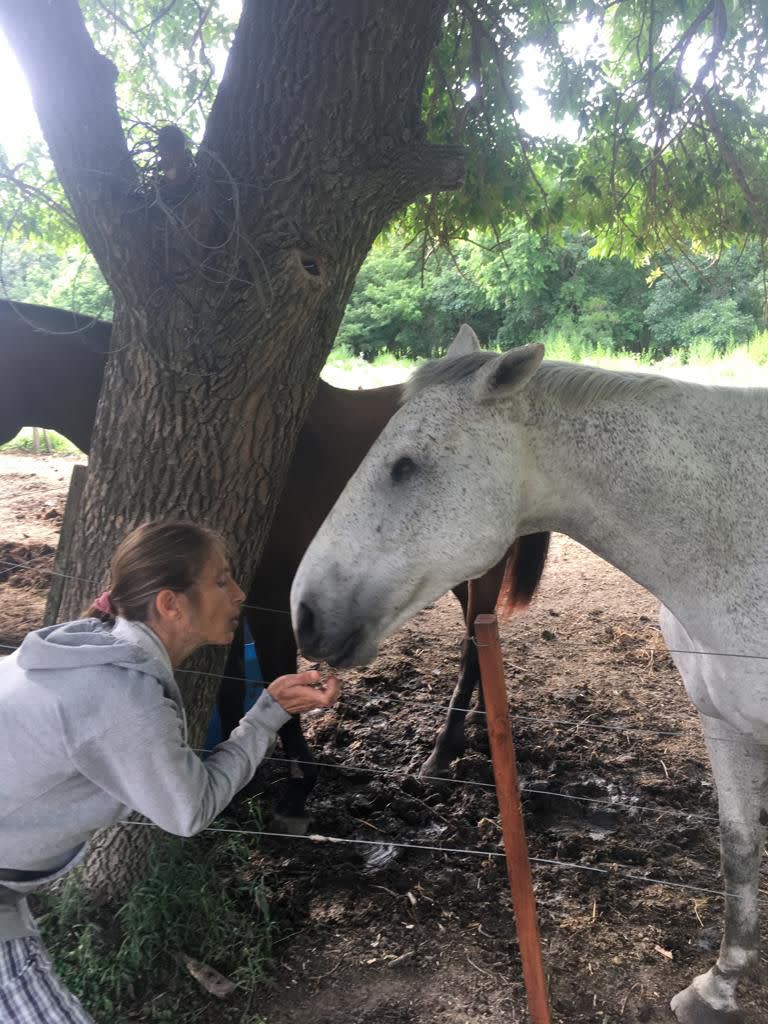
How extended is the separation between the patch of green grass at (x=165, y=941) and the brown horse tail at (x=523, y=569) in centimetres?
216

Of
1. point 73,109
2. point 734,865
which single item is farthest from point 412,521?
point 73,109

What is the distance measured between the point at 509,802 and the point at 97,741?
3.72 feet

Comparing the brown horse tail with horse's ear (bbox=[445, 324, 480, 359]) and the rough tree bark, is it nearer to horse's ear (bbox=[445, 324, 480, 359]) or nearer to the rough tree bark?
horse's ear (bbox=[445, 324, 480, 359])

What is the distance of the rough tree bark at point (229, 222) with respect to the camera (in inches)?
89.3

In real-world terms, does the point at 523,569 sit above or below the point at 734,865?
above

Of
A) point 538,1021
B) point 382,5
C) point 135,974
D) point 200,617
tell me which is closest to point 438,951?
point 538,1021

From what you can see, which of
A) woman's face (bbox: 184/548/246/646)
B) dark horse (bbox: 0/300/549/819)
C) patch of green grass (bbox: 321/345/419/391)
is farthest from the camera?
patch of green grass (bbox: 321/345/419/391)

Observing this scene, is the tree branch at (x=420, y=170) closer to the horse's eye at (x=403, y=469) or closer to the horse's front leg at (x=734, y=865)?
the horse's eye at (x=403, y=469)

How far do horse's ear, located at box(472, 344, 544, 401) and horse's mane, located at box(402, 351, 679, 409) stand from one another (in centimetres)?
9

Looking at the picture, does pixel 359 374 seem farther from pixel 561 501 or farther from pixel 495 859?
pixel 561 501

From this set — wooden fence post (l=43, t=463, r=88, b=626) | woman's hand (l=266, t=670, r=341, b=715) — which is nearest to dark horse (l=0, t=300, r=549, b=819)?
wooden fence post (l=43, t=463, r=88, b=626)

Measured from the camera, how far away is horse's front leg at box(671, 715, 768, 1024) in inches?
86.8

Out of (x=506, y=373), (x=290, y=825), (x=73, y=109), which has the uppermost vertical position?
(x=73, y=109)

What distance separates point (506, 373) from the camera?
6.00 feet
